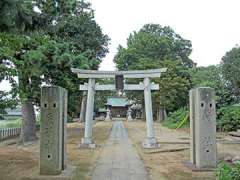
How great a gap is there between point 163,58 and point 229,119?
24.3 m

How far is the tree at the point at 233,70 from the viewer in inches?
1362

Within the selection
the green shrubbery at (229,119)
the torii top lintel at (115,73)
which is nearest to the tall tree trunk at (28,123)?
the torii top lintel at (115,73)

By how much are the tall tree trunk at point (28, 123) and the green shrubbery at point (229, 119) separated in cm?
1282

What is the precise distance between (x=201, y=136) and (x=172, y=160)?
2.35m

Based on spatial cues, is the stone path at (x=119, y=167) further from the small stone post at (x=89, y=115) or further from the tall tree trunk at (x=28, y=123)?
the tall tree trunk at (x=28, y=123)

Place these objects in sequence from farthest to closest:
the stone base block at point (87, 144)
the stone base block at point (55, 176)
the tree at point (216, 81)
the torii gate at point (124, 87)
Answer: the tree at point (216, 81), the torii gate at point (124, 87), the stone base block at point (87, 144), the stone base block at point (55, 176)

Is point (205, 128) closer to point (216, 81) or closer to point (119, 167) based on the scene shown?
point (119, 167)

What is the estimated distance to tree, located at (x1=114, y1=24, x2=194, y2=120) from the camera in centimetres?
4359

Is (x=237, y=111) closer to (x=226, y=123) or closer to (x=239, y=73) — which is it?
(x=226, y=123)

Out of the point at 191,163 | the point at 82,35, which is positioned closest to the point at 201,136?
the point at 191,163

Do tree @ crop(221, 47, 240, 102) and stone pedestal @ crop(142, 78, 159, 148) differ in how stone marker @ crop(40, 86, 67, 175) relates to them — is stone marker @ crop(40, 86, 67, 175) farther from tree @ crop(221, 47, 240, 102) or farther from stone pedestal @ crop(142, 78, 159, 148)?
tree @ crop(221, 47, 240, 102)

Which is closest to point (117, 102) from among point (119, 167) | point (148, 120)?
point (148, 120)

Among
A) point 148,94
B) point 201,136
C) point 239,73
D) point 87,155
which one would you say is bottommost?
point 87,155

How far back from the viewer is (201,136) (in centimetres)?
1171
